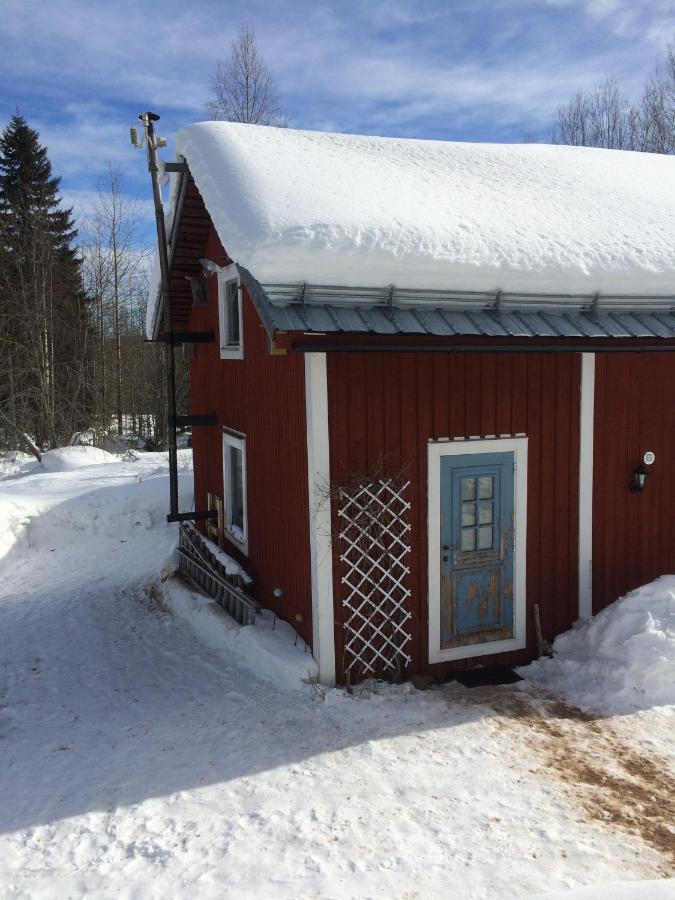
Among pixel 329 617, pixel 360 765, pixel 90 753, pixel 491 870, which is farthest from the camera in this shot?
pixel 329 617

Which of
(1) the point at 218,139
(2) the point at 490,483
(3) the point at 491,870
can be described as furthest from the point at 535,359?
(3) the point at 491,870

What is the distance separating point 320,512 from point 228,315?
3.68m

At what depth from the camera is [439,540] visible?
674 cm

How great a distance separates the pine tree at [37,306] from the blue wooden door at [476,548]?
19086 mm

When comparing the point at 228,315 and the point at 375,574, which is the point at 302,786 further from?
the point at 228,315

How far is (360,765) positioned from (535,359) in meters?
4.07

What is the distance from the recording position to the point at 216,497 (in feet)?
32.0

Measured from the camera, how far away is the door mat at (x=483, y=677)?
6657 millimetres

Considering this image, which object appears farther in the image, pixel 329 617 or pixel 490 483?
pixel 490 483

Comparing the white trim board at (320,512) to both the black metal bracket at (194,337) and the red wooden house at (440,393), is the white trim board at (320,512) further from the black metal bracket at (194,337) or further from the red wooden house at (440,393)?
the black metal bracket at (194,337)

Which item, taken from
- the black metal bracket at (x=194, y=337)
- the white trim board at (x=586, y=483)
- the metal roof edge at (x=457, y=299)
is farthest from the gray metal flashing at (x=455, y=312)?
the black metal bracket at (x=194, y=337)

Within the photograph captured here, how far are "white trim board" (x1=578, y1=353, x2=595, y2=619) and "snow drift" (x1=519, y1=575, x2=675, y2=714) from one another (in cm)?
30

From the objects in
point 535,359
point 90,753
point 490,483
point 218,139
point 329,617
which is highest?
point 218,139

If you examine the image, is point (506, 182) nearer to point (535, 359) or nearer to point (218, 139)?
point (535, 359)
